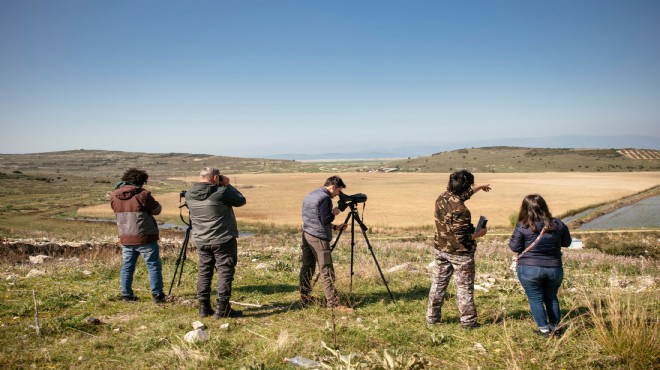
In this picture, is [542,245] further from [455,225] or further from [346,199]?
[346,199]

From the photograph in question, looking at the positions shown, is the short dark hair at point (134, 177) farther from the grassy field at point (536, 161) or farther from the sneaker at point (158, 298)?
the grassy field at point (536, 161)

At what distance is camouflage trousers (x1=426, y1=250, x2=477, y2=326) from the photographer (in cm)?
511

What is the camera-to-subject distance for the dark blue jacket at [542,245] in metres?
4.62

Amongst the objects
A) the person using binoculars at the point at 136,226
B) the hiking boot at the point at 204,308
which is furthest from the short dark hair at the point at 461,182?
the person using binoculars at the point at 136,226

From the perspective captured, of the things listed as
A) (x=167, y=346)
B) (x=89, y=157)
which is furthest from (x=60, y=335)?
(x=89, y=157)

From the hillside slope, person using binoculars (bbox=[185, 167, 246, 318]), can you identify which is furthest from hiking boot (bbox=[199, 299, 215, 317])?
the hillside slope

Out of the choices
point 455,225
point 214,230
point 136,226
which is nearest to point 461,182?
point 455,225

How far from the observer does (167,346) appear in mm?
4719

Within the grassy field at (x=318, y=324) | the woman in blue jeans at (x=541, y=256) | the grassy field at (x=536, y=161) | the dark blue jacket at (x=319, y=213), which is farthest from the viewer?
the grassy field at (x=536, y=161)

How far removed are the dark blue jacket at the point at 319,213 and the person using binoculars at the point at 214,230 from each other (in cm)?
113

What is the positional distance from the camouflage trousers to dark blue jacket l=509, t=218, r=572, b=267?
682 mm

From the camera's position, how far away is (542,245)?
4.62 meters

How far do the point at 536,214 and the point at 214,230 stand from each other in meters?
4.62

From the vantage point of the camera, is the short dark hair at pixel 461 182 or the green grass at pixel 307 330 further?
the short dark hair at pixel 461 182
